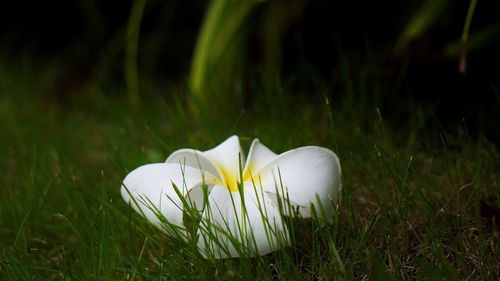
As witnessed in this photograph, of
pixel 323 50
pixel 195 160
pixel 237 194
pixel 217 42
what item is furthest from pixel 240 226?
pixel 323 50

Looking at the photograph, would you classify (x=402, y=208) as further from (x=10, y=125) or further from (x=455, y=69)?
(x=10, y=125)

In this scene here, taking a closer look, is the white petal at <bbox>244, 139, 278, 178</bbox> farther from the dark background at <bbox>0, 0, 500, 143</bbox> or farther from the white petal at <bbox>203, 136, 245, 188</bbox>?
the dark background at <bbox>0, 0, 500, 143</bbox>

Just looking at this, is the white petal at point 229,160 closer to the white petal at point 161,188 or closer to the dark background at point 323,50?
the white petal at point 161,188

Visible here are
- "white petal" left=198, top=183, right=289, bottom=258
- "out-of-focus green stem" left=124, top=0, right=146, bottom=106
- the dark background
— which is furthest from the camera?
"out-of-focus green stem" left=124, top=0, right=146, bottom=106

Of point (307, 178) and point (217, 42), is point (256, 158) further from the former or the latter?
point (217, 42)

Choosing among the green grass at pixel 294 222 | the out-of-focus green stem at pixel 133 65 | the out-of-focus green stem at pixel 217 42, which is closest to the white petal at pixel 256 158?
the green grass at pixel 294 222

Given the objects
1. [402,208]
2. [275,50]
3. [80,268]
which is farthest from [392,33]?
[80,268]

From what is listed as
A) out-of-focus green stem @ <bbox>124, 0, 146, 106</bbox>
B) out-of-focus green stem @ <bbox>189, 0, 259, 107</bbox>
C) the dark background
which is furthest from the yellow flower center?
out-of-focus green stem @ <bbox>124, 0, 146, 106</bbox>
